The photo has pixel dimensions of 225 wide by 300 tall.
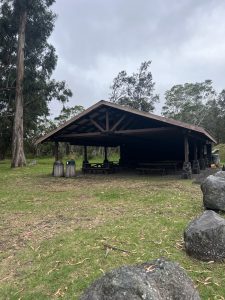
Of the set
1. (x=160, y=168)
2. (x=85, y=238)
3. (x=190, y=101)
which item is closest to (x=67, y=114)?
(x=190, y=101)

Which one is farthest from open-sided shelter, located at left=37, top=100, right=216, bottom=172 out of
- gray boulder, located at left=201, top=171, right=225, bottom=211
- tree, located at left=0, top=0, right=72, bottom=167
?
tree, located at left=0, top=0, right=72, bottom=167

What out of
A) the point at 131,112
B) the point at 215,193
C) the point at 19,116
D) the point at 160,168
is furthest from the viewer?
the point at 19,116

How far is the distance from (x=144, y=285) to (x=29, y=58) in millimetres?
28990

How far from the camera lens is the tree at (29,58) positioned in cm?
2569

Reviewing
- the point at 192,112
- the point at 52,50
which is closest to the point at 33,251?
the point at 52,50

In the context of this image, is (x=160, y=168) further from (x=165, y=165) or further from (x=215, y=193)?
(x=215, y=193)

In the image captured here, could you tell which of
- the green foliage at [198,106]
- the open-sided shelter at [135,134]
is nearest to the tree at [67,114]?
the green foliage at [198,106]

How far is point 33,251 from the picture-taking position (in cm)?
542

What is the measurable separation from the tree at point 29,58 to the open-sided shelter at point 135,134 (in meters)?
8.47

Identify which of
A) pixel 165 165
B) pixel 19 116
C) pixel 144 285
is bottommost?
pixel 144 285

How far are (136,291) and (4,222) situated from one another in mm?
5670

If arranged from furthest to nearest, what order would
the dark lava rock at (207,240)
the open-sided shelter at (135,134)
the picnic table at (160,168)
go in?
the picnic table at (160,168) < the open-sided shelter at (135,134) < the dark lava rock at (207,240)

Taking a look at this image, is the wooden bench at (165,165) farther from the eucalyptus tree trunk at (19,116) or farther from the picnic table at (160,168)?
the eucalyptus tree trunk at (19,116)

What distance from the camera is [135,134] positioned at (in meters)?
16.1
